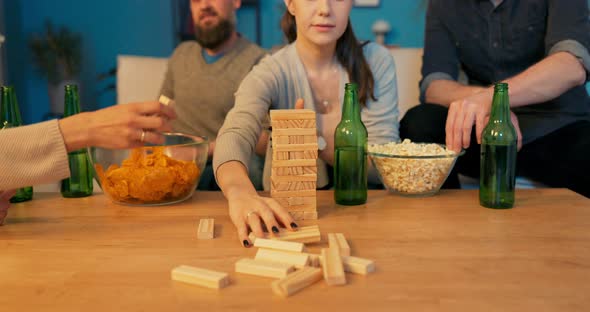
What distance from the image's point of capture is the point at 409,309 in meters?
0.75

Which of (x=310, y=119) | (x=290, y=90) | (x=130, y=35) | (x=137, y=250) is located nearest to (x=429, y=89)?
(x=290, y=90)

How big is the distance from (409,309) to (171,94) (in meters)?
1.98

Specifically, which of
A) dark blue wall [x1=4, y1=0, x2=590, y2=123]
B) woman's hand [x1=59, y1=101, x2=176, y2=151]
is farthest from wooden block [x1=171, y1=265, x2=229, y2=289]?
dark blue wall [x1=4, y1=0, x2=590, y2=123]

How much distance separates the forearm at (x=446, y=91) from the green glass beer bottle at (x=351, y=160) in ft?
2.37

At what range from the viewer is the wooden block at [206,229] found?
106 cm

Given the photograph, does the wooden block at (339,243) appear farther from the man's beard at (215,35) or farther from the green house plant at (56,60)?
the green house plant at (56,60)

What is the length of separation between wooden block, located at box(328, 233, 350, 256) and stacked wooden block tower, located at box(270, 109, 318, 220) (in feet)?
0.54

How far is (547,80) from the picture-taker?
70.1 inches

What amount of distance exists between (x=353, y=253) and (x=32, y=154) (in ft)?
2.00

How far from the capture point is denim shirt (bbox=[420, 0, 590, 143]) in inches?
75.6

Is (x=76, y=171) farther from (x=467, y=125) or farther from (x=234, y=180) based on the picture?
(x=467, y=125)

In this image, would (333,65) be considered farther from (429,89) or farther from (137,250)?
(137,250)

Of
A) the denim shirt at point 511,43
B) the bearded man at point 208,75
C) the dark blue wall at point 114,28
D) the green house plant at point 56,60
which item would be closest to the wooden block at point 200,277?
the denim shirt at point 511,43

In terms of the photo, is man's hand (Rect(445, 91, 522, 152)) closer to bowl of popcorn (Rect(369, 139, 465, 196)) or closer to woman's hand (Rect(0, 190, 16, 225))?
bowl of popcorn (Rect(369, 139, 465, 196))
